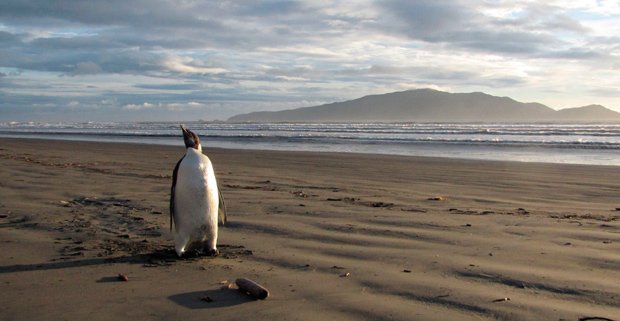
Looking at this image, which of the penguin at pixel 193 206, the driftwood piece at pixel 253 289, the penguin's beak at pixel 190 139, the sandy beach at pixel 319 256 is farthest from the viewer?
the penguin's beak at pixel 190 139

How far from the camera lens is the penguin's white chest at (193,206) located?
498 cm

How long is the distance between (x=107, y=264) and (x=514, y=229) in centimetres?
390

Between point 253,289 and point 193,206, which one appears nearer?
point 253,289

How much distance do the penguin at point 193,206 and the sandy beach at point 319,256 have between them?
160 millimetres

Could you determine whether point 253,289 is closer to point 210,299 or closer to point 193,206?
point 210,299

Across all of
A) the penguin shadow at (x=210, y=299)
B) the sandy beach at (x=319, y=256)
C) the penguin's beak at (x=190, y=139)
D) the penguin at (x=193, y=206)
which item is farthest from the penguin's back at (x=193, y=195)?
the penguin shadow at (x=210, y=299)

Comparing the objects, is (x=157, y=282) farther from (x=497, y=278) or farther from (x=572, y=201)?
(x=572, y=201)

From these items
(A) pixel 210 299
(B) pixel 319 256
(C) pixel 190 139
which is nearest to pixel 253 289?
(A) pixel 210 299

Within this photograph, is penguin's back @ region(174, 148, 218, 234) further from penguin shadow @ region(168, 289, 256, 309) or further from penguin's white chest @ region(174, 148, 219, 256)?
penguin shadow @ region(168, 289, 256, 309)

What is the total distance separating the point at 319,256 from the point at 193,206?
3.73 feet

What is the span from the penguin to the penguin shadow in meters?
1.11

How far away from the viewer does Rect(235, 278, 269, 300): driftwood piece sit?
3.75 metres

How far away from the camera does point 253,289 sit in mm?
3779

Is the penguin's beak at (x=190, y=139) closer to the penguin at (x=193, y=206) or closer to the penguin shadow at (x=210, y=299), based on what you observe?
the penguin at (x=193, y=206)
